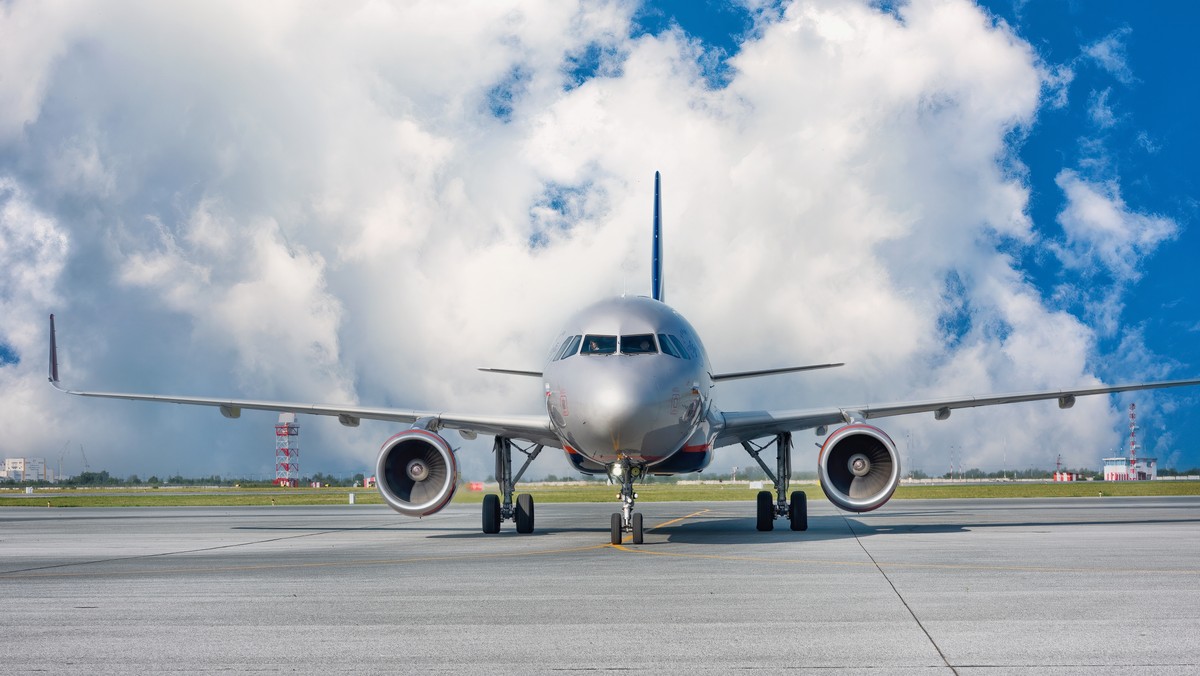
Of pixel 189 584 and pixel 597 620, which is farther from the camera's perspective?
pixel 189 584

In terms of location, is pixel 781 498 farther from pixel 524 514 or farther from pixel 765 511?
pixel 524 514

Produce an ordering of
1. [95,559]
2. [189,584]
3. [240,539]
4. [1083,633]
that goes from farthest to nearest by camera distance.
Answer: [240,539] → [95,559] → [189,584] → [1083,633]

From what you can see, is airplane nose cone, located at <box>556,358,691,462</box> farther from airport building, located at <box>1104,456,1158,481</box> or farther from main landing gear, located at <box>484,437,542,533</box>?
airport building, located at <box>1104,456,1158,481</box>

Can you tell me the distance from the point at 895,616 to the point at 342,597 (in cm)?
534

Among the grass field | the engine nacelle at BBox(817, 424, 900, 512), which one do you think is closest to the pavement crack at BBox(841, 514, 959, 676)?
the engine nacelle at BBox(817, 424, 900, 512)

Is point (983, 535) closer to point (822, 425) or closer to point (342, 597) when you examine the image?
point (822, 425)

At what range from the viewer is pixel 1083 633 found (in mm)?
8023

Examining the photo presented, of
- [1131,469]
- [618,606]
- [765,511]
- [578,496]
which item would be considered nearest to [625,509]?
[765,511]

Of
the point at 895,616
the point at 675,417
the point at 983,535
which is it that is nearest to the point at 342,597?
the point at 895,616

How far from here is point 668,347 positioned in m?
19.2

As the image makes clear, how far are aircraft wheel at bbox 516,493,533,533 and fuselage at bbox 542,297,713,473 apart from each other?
384 centimetres

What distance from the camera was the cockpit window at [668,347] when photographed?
752 inches

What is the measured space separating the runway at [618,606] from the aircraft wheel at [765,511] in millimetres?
3042

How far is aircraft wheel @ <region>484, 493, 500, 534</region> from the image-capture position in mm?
23562
